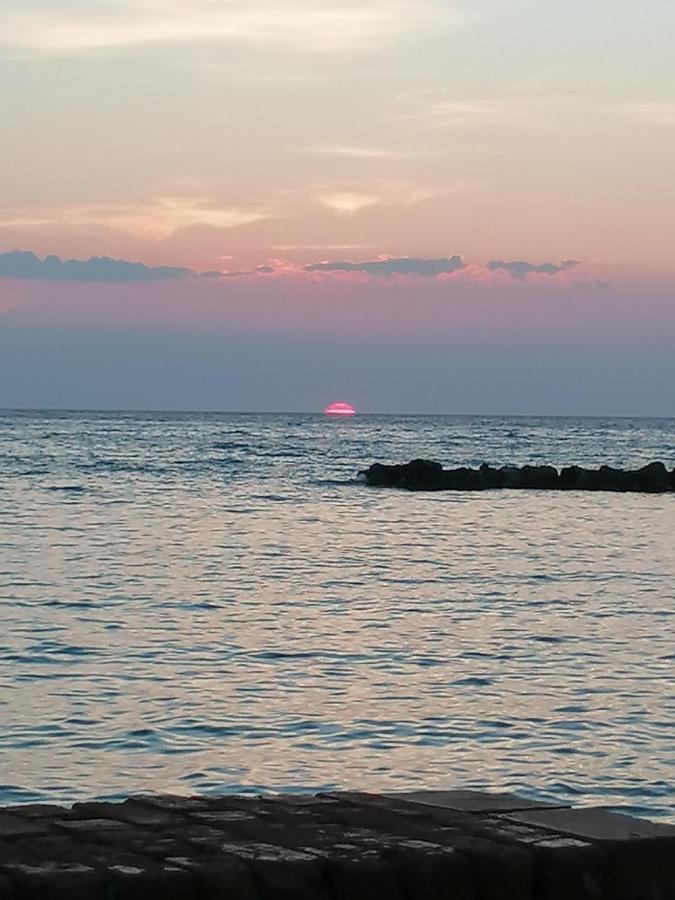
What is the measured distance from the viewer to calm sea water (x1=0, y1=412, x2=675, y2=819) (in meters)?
10.2

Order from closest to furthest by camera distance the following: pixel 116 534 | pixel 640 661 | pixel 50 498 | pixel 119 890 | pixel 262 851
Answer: pixel 119 890 < pixel 262 851 < pixel 640 661 < pixel 116 534 < pixel 50 498

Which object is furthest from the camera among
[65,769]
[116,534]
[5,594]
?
[116,534]

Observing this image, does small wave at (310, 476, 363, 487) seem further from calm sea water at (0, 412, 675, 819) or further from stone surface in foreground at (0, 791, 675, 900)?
stone surface in foreground at (0, 791, 675, 900)

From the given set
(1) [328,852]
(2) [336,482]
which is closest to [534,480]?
(2) [336,482]

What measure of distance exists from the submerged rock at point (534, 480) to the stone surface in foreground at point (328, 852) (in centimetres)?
4814

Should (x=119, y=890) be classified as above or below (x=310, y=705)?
above

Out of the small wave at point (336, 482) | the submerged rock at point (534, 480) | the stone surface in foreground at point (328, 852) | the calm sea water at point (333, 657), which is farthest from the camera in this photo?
the small wave at point (336, 482)

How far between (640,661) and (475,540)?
53.7 ft

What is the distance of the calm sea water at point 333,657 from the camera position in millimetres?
10211

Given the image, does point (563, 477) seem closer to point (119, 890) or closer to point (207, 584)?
point (207, 584)

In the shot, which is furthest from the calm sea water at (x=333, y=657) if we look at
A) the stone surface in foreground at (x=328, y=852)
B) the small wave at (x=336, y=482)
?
the small wave at (x=336, y=482)

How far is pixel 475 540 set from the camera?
102ft

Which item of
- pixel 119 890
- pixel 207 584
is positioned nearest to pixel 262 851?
pixel 119 890

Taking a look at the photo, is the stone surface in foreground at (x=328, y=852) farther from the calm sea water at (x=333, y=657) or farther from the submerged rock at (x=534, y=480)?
the submerged rock at (x=534, y=480)
